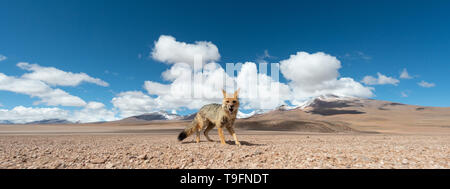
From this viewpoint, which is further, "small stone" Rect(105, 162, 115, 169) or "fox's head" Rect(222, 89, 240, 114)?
"fox's head" Rect(222, 89, 240, 114)

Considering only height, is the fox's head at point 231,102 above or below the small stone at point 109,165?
above

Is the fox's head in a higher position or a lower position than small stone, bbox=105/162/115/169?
higher

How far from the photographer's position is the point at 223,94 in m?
9.20

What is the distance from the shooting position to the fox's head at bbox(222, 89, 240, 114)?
8.75m

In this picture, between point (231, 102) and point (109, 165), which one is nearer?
point (109, 165)

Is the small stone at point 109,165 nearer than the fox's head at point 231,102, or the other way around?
the small stone at point 109,165

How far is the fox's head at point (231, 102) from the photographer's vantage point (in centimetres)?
875

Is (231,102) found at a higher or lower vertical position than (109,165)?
higher

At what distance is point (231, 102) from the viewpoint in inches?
346
